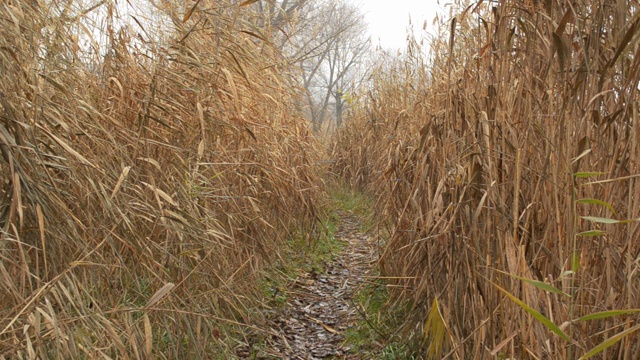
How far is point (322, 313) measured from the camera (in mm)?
3486

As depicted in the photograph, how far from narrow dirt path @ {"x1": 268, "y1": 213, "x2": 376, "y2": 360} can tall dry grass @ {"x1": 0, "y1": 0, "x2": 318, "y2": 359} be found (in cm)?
22

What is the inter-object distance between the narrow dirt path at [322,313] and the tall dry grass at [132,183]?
0.72 feet

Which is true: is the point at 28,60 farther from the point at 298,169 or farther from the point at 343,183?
the point at 343,183

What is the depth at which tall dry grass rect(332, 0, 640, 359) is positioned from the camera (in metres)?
1.41

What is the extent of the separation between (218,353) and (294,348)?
529mm

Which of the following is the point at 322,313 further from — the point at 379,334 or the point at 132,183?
the point at 132,183

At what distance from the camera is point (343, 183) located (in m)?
7.51

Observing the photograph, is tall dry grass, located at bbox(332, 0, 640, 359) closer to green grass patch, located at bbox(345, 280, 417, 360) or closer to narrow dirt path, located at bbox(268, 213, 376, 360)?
green grass patch, located at bbox(345, 280, 417, 360)

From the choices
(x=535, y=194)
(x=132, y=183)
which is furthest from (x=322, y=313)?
(x=535, y=194)

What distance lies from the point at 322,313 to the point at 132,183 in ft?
5.35

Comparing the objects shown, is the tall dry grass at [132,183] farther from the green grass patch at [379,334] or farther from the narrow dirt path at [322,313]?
the green grass patch at [379,334]

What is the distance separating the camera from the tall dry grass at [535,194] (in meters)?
1.41

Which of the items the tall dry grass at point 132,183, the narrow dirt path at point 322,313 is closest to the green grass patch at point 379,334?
the narrow dirt path at point 322,313

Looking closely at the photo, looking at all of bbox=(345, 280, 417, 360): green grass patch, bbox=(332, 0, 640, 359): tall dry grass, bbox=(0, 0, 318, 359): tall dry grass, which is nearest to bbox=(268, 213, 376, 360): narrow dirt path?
bbox=(345, 280, 417, 360): green grass patch
